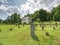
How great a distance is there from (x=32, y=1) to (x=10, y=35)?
16.4 ft

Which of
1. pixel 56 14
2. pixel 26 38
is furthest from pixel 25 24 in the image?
pixel 56 14

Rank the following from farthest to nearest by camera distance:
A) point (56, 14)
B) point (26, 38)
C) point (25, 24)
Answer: point (56, 14), point (25, 24), point (26, 38)

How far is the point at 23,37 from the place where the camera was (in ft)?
41.0

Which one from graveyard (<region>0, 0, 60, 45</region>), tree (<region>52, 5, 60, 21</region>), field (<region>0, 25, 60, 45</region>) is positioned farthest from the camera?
tree (<region>52, 5, 60, 21</region>)

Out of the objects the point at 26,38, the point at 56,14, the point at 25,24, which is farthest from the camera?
the point at 56,14

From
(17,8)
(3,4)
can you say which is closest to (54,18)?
(17,8)

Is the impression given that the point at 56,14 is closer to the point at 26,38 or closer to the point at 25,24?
the point at 25,24

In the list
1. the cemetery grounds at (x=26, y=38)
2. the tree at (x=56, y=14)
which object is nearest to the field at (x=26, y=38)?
the cemetery grounds at (x=26, y=38)

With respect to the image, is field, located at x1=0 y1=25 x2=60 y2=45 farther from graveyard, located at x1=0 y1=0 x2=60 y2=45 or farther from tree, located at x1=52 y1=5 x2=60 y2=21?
tree, located at x1=52 y1=5 x2=60 y2=21

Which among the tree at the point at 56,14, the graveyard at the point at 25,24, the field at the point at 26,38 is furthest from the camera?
the tree at the point at 56,14

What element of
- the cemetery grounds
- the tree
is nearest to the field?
the cemetery grounds

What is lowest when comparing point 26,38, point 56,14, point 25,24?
point 26,38

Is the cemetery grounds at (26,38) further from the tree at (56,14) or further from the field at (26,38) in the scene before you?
→ the tree at (56,14)

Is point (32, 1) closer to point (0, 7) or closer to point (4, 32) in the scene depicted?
point (0, 7)
